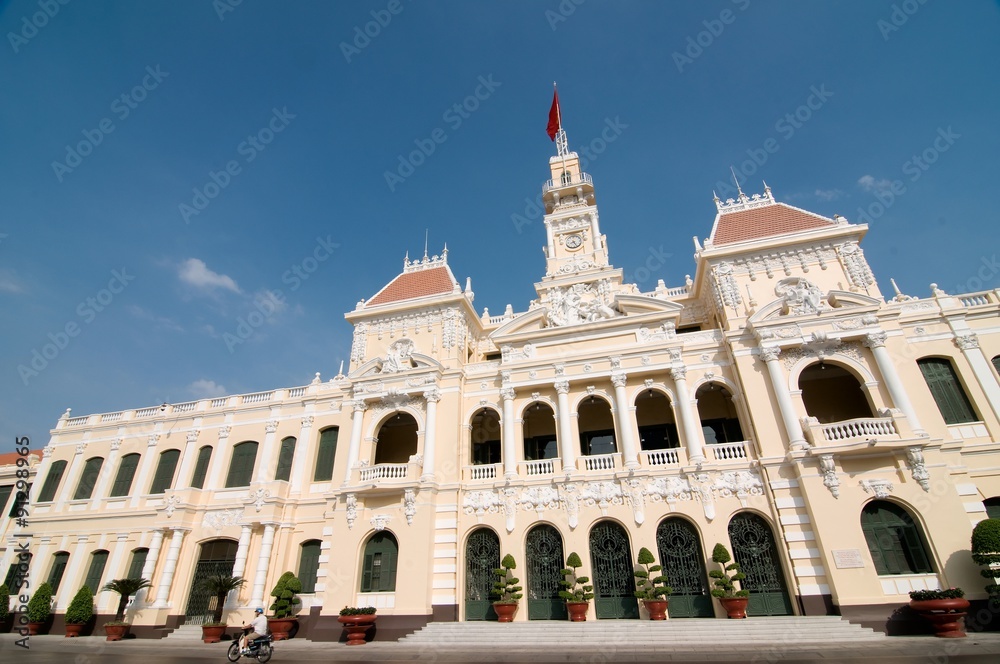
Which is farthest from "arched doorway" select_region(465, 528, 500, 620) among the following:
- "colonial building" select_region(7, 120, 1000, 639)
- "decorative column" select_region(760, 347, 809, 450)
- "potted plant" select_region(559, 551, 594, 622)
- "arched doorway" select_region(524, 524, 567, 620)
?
"decorative column" select_region(760, 347, 809, 450)

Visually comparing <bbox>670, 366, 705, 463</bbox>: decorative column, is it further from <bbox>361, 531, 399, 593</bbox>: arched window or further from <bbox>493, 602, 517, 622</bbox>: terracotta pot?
<bbox>361, 531, 399, 593</bbox>: arched window

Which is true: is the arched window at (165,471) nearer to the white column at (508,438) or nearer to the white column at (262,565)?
the white column at (262,565)

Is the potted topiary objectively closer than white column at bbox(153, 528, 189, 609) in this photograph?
Yes

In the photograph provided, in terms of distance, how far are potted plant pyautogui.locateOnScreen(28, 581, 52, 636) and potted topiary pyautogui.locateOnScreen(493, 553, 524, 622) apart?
2132 centimetres

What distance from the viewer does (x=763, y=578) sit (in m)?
16.6

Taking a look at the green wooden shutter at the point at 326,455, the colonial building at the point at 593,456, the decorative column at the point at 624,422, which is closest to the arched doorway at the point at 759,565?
the colonial building at the point at 593,456

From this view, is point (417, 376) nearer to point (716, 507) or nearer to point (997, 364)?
point (716, 507)

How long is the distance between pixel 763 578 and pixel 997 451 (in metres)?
8.93

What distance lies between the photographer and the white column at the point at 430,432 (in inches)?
801

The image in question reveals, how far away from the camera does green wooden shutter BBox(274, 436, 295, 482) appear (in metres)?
24.3

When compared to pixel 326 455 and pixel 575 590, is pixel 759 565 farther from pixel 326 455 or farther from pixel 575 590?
pixel 326 455

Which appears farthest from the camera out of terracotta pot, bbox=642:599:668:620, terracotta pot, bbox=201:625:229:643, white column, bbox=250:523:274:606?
white column, bbox=250:523:274:606

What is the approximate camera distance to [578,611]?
16672 millimetres

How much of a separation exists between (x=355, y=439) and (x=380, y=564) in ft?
17.4
